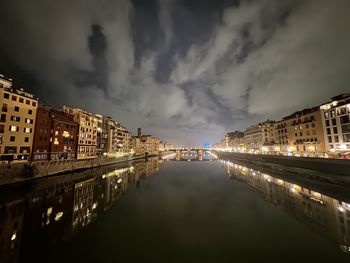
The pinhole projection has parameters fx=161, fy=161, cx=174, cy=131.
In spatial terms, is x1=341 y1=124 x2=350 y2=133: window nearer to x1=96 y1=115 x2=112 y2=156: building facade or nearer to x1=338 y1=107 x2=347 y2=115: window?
x1=338 y1=107 x2=347 y2=115: window

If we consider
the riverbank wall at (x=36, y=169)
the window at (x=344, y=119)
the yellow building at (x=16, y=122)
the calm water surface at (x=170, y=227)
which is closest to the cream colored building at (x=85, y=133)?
the riverbank wall at (x=36, y=169)

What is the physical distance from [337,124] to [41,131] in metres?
101

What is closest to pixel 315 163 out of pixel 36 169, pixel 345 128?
pixel 345 128

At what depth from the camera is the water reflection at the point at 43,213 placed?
49.4ft

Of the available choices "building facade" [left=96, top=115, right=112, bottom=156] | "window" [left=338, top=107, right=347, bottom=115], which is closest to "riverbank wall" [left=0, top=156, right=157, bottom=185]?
"building facade" [left=96, top=115, right=112, bottom=156]

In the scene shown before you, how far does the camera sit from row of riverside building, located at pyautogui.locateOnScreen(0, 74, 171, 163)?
4203 centimetres

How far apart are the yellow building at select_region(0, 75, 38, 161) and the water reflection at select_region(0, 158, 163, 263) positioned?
13528mm

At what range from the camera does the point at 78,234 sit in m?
17.1

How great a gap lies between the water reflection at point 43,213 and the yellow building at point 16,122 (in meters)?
13.5

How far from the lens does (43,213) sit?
22.0m

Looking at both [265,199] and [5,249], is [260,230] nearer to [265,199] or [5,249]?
[265,199]

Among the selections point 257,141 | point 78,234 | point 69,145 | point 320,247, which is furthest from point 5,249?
point 257,141

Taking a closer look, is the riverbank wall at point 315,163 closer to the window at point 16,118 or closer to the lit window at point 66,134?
the lit window at point 66,134

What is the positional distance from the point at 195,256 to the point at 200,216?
937 cm
